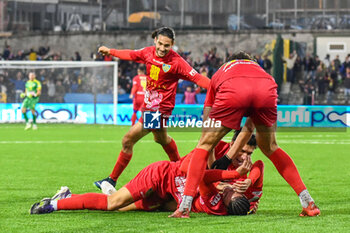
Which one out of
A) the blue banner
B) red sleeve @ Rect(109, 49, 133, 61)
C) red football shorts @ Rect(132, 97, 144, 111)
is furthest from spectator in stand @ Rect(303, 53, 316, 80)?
red sleeve @ Rect(109, 49, 133, 61)

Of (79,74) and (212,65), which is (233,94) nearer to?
(79,74)

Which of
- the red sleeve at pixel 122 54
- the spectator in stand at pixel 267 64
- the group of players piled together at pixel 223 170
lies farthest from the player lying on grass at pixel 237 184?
the spectator in stand at pixel 267 64

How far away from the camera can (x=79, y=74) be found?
3114 cm

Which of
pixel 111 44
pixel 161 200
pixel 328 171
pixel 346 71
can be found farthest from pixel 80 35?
pixel 161 200

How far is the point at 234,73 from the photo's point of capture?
6.87m

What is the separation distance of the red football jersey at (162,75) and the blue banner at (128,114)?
16614 mm

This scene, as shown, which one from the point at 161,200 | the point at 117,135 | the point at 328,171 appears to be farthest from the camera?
the point at 117,135

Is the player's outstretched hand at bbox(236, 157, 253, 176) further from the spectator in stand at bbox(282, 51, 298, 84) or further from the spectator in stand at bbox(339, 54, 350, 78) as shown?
the spectator in stand at bbox(282, 51, 298, 84)

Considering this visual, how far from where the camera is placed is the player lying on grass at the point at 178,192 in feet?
22.5

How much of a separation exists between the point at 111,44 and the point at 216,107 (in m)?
30.0

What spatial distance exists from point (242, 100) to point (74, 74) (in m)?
24.9

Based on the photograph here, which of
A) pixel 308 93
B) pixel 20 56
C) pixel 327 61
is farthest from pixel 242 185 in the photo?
pixel 20 56

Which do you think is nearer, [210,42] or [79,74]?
[79,74]

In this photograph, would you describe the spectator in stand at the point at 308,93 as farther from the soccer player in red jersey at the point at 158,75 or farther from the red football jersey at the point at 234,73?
the red football jersey at the point at 234,73
